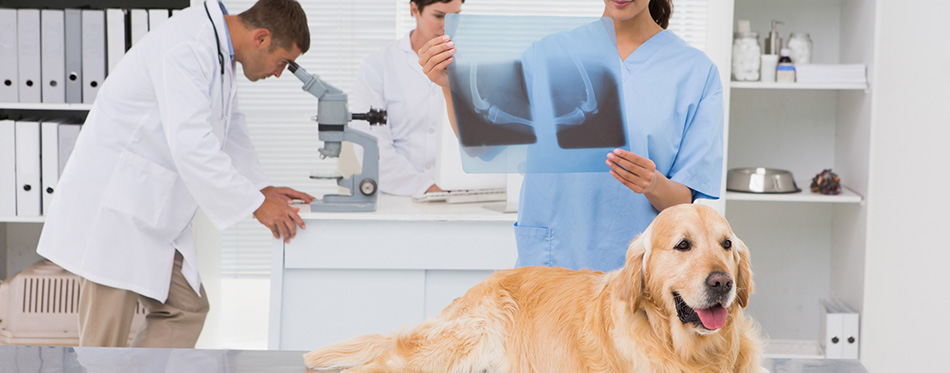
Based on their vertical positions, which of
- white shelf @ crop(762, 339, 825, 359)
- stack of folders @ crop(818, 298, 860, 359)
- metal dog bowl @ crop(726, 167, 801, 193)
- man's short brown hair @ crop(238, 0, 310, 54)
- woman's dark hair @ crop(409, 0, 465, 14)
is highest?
woman's dark hair @ crop(409, 0, 465, 14)

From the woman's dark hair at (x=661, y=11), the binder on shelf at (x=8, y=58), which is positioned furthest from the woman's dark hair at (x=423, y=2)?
the woman's dark hair at (x=661, y=11)

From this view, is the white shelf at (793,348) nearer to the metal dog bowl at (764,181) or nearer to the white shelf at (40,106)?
the metal dog bowl at (764,181)

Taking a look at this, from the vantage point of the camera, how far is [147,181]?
236 centimetres

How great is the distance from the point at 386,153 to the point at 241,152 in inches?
27.8

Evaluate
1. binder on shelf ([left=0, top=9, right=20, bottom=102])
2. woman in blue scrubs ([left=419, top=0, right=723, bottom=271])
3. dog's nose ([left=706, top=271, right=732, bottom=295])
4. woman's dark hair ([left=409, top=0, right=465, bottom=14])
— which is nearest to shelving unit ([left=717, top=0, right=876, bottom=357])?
woman's dark hair ([left=409, top=0, right=465, bottom=14])

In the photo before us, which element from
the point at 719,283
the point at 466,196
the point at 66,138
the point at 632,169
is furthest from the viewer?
→ the point at 66,138

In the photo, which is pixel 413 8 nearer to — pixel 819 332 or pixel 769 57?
pixel 769 57

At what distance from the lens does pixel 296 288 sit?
2.49m

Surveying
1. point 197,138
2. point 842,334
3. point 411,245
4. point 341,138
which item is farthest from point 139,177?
point 842,334

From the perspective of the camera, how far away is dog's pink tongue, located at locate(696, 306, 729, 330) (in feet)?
3.06

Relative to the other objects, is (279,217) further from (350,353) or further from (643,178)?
(643,178)

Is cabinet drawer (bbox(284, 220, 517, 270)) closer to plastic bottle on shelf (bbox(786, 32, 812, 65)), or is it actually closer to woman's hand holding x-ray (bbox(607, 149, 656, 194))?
woman's hand holding x-ray (bbox(607, 149, 656, 194))

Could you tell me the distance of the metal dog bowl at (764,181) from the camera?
9.86 feet

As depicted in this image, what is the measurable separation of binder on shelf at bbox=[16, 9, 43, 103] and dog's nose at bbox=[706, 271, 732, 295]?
9.65 feet
